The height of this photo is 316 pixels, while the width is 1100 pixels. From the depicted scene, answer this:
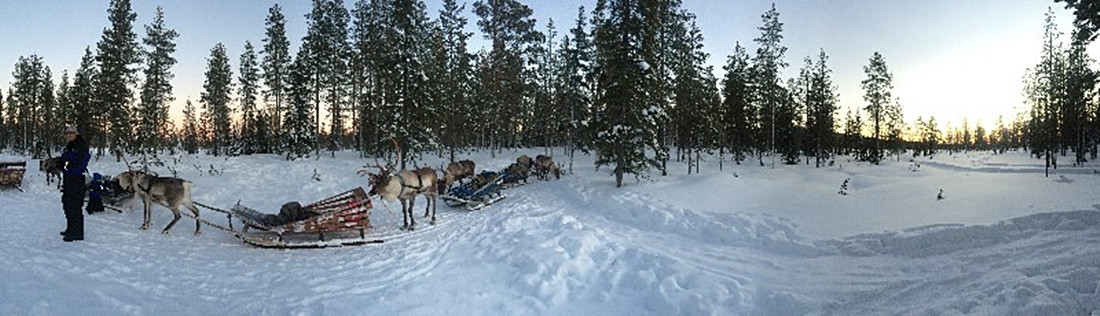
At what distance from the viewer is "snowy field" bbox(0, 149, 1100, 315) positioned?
580cm

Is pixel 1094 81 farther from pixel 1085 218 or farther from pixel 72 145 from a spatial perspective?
pixel 72 145

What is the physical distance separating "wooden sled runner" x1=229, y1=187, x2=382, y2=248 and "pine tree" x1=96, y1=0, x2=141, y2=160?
25.4 m

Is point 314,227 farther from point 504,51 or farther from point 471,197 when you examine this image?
point 504,51

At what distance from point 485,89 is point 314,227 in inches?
1213

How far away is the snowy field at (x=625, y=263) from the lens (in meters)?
5.80

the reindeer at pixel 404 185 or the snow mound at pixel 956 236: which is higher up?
the reindeer at pixel 404 185

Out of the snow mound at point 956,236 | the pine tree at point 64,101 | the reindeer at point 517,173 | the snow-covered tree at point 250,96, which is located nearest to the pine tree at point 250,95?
the snow-covered tree at point 250,96

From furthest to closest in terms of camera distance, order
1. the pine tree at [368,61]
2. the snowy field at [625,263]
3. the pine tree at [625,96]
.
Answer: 1. the pine tree at [368,61]
2. the pine tree at [625,96]
3. the snowy field at [625,263]

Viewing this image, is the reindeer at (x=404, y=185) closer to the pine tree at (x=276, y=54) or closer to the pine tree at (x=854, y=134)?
the pine tree at (x=276, y=54)

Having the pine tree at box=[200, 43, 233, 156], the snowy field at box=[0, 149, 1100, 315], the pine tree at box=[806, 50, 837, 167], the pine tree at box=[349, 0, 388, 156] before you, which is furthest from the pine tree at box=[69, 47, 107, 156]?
the pine tree at box=[806, 50, 837, 167]

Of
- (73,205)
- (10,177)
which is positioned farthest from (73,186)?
(10,177)

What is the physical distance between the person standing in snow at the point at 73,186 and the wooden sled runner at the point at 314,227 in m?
2.40

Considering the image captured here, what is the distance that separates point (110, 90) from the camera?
29.0 m

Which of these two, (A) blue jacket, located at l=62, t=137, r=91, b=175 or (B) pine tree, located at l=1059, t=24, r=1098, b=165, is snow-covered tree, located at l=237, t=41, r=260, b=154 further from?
(B) pine tree, located at l=1059, t=24, r=1098, b=165
